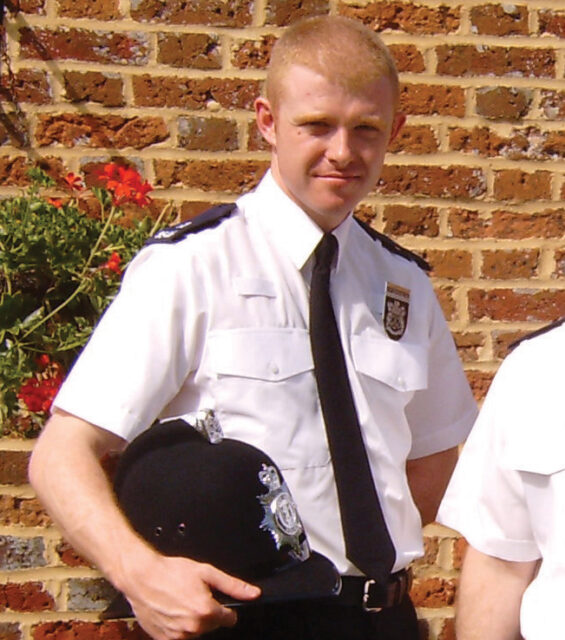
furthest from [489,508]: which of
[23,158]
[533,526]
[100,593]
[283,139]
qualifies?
[23,158]

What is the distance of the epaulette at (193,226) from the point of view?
2065 millimetres

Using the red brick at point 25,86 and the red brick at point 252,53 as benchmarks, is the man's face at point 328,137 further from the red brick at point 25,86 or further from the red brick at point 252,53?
the red brick at point 25,86

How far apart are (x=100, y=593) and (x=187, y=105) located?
1.37m

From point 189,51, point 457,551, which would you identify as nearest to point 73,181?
point 189,51

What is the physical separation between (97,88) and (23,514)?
3.88 feet

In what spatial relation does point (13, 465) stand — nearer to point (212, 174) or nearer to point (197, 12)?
point (212, 174)

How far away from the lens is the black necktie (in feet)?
6.42

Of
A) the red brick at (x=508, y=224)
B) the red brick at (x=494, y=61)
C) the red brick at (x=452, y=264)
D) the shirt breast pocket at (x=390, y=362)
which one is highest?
the red brick at (x=494, y=61)

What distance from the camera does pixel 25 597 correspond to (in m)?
2.98

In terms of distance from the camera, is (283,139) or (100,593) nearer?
(283,139)

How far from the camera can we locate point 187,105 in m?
3.02

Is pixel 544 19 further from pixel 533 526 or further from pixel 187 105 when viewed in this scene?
pixel 533 526

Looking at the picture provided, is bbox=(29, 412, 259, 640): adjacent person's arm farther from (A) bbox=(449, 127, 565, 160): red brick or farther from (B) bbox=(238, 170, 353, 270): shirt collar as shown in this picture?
(A) bbox=(449, 127, 565, 160): red brick

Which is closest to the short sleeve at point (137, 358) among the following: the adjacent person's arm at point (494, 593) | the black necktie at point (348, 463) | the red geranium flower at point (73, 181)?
the black necktie at point (348, 463)
